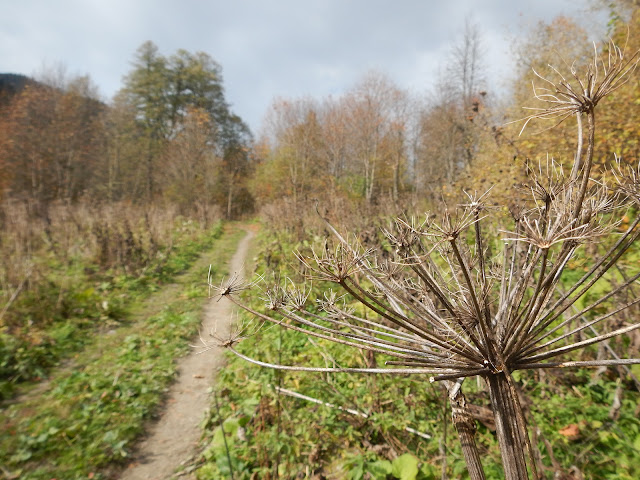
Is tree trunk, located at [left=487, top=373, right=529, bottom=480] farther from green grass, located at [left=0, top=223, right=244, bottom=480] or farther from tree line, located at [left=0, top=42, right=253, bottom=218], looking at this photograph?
tree line, located at [left=0, top=42, right=253, bottom=218]

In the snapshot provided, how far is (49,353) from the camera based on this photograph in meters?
5.52

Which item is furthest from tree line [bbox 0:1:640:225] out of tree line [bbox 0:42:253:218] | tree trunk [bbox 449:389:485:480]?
tree trunk [bbox 449:389:485:480]

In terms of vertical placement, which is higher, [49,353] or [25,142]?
[25,142]

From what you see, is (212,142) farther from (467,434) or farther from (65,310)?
(467,434)

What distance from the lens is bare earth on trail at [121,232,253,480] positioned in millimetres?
3629

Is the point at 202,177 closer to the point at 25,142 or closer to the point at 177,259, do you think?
the point at 25,142

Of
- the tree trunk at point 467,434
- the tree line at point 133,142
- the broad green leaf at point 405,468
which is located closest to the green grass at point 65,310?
the broad green leaf at point 405,468

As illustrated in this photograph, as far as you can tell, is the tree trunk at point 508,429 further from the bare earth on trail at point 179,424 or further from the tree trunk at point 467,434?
the bare earth on trail at point 179,424

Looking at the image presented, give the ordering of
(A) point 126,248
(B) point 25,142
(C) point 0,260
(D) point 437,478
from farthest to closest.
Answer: (B) point 25,142 → (A) point 126,248 → (C) point 0,260 → (D) point 437,478

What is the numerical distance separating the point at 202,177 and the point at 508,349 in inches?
1105

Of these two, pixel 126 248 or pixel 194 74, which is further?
pixel 194 74

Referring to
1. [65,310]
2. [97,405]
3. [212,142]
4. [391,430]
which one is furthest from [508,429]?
[212,142]

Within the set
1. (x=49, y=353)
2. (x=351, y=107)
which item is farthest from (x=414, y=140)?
(x=49, y=353)

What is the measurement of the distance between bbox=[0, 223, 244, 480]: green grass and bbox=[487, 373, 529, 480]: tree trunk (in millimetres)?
4135
